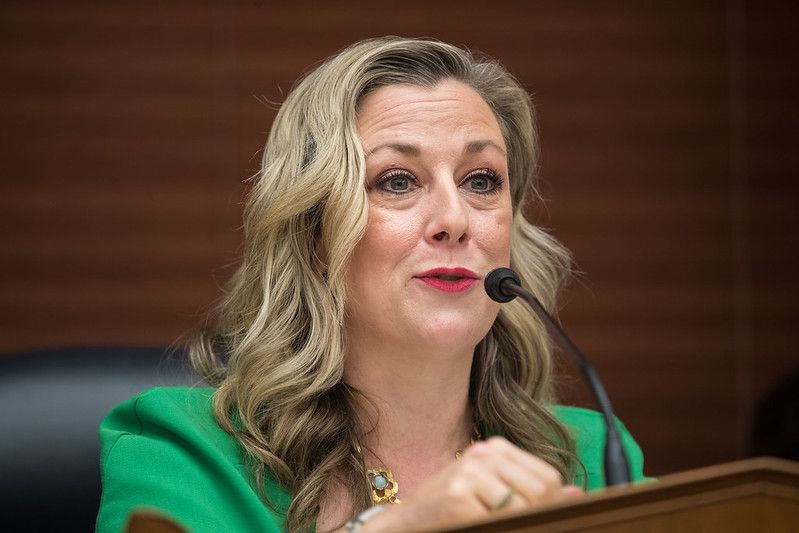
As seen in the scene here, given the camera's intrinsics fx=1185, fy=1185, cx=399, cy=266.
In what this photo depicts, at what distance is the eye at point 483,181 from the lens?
6.87 ft

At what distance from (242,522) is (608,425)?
68 centimetres

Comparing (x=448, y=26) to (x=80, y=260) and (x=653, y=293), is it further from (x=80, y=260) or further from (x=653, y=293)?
(x=80, y=260)

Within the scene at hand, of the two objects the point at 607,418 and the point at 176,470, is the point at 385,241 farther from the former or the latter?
the point at 607,418

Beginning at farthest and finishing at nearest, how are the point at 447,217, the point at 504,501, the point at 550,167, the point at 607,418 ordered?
the point at 550,167 → the point at 447,217 → the point at 607,418 → the point at 504,501

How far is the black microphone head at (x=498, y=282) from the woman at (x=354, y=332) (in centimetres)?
9

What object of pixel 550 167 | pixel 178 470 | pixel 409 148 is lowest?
pixel 178 470

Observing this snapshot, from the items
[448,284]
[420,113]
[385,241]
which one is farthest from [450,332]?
[420,113]

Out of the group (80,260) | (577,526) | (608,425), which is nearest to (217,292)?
(80,260)

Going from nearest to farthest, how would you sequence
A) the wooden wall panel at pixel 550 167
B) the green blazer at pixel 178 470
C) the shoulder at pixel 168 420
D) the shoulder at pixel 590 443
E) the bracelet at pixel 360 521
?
1. the bracelet at pixel 360 521
2. the green blazer at pixel 178 470
3. the shoulder at pixel 168 420
4. the shoulder at pixel 590 443
5. the wooden wall panel at pixel 550 167

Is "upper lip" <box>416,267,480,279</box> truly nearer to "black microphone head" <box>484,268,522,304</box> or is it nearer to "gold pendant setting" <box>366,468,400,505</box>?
"black microphone head" <box>484,268,522,304</box>

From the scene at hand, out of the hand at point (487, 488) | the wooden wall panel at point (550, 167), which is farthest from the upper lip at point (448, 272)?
the wooden wall panel at point (550, 167)

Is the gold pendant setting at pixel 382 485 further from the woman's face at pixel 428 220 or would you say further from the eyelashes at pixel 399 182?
the eyelashes at pixel 399 182

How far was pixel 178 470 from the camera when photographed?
185cm

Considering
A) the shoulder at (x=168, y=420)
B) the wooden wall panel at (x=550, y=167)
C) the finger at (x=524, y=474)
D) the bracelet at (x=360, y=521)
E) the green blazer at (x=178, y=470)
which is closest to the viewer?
the finger at (x=524, y=474)
